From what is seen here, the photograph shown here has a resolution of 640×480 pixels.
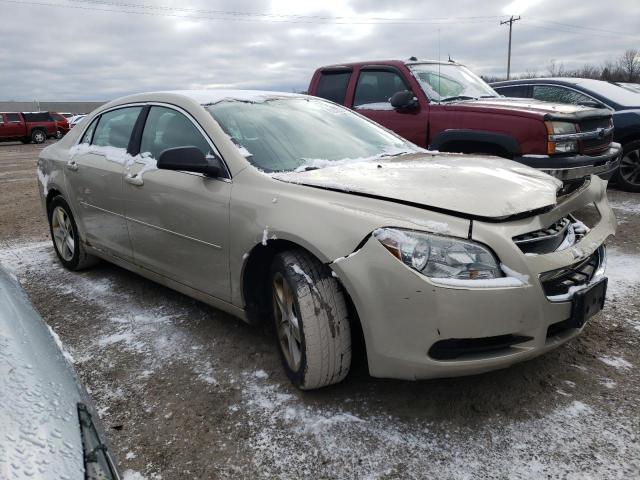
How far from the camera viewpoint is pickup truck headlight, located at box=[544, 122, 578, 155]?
488cm

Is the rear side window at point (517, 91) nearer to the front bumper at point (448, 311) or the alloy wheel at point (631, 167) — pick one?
the alloy wheel at point (631, 167)

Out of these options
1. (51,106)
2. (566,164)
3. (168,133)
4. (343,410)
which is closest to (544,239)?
(343,410)

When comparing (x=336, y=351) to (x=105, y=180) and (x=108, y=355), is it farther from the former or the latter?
(x=105, y=180)

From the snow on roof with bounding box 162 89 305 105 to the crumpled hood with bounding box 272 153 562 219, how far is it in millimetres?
924

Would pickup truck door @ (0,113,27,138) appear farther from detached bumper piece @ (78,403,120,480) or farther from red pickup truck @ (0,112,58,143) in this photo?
detached bumper piece @ (78,403,120,480)

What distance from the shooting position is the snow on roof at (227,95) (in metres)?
3.31

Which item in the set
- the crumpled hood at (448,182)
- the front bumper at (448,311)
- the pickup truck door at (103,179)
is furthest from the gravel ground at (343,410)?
the crumpled hood at (448,182)

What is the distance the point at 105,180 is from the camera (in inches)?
148

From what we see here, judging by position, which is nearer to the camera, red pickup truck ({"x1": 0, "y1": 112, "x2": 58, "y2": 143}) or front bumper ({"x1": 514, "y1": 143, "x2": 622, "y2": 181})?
front bumper ({"x1": 514, "y1": 143, "x2": 622, "y2": 181})

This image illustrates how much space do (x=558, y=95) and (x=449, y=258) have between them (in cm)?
659

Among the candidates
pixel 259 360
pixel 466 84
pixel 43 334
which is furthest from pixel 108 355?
pixel 466 84

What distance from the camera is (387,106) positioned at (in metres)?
6.07

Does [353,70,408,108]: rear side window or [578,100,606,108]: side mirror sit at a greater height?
[353,70,408,108]: rear side window

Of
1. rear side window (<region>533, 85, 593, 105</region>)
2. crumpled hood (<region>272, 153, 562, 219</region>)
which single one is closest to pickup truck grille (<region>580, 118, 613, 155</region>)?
rear side window (<region>533, 85, 593, 105</region>)
